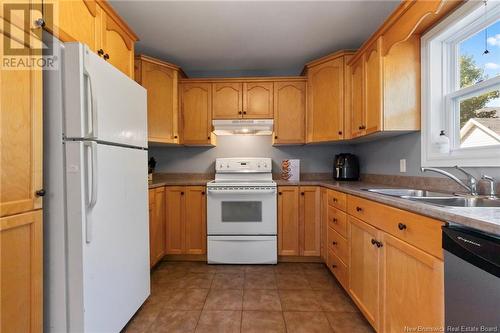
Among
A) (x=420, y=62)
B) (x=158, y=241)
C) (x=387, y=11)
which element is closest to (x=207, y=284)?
(x=158, y=241)

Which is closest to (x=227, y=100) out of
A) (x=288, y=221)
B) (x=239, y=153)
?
(x=239, y=153)

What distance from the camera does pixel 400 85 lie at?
1.83 m

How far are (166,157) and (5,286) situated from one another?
233cm

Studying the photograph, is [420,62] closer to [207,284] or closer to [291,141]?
[291,141]

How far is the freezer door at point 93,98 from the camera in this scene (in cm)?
115

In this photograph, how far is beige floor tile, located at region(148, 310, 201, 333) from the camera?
1.57m

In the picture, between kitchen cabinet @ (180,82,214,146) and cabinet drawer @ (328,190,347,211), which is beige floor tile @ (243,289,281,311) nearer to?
cabinet drawer @ (328,190,347,211)

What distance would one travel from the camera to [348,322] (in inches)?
64.4

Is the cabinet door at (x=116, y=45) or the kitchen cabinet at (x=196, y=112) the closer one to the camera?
the cabinet door at (x=116, y=45)

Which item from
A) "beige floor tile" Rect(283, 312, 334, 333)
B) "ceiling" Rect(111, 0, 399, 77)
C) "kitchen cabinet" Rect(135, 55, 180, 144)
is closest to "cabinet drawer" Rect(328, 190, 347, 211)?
"beige floor tile" Rect(283, 312, 334, 333)

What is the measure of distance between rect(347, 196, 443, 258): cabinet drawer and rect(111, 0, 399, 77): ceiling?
1590 mm

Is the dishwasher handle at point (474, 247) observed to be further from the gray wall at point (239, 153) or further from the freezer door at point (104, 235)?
the gray wall at point (239, 153)

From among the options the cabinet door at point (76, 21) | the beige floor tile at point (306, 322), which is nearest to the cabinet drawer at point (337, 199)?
the beige floor tile at point (306, 322)

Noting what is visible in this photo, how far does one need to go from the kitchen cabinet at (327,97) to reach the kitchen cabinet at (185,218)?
57.8 inches
